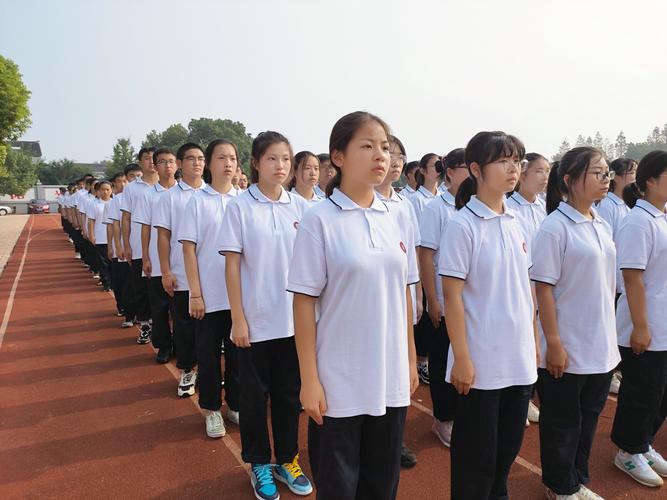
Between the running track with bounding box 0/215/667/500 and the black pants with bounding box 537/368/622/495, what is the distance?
0.30m

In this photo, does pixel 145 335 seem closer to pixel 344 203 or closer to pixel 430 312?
pixel 430 312

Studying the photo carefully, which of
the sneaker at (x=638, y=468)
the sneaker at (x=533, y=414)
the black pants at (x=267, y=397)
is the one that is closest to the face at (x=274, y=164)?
the black pants at (x=267, y=397)

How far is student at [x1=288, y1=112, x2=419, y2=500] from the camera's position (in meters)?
1.88

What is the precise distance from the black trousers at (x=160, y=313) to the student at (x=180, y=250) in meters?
0.96

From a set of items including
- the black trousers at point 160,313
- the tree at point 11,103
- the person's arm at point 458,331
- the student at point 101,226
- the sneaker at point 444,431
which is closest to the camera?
the person's arm at point 458,331

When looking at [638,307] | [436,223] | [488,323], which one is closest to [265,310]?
[488,323]

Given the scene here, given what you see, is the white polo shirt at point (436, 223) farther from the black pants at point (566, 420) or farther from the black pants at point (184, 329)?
the black pants at point (184, 329)

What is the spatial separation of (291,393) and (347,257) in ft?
4.68

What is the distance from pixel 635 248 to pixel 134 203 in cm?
524

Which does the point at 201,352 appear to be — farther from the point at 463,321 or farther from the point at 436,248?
the point at 463,321

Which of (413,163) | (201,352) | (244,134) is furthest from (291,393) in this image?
(244,134)

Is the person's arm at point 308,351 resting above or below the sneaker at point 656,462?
above

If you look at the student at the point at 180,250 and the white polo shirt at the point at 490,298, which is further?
the student at the point at 180,250

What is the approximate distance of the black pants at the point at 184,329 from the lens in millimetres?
4371
